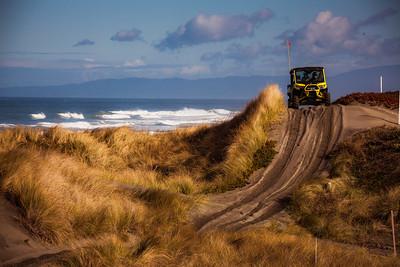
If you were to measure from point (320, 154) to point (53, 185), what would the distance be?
9820 millimetres

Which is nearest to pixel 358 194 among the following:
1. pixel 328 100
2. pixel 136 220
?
pixel 136 220

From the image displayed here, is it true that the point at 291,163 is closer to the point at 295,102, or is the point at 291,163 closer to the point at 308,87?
the point at 295,102

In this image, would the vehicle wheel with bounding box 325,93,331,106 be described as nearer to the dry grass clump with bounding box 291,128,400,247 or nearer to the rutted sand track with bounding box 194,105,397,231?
→ the rutted sand track with bounding box 194,105,397,231

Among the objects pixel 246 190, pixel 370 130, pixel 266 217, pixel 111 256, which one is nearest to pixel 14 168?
pixel 111 256

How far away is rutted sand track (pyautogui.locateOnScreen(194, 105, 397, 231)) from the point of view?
12.4 meters

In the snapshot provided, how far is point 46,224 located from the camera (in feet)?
26.2

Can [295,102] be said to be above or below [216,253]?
above

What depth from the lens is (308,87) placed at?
75.3ft

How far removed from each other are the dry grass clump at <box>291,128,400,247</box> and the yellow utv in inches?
266

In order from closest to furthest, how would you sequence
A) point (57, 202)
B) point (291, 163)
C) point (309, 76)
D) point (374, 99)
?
point (57, 202), point (291, 163), point (374, 99), point (309, 76)

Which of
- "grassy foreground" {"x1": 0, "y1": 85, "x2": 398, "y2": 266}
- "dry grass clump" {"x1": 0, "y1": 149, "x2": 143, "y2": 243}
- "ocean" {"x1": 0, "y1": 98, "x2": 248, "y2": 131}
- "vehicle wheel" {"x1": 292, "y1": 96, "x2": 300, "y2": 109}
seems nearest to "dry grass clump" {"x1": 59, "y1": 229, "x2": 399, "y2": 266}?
"grassy foreground" {"x1": 0, "y1": 85, "x2": 398, "y2": 266}

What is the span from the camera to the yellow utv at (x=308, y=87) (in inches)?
904

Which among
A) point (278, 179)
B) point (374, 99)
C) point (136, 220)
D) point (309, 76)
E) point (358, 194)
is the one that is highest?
point (309, 76)

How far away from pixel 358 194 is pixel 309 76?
1119 cm
